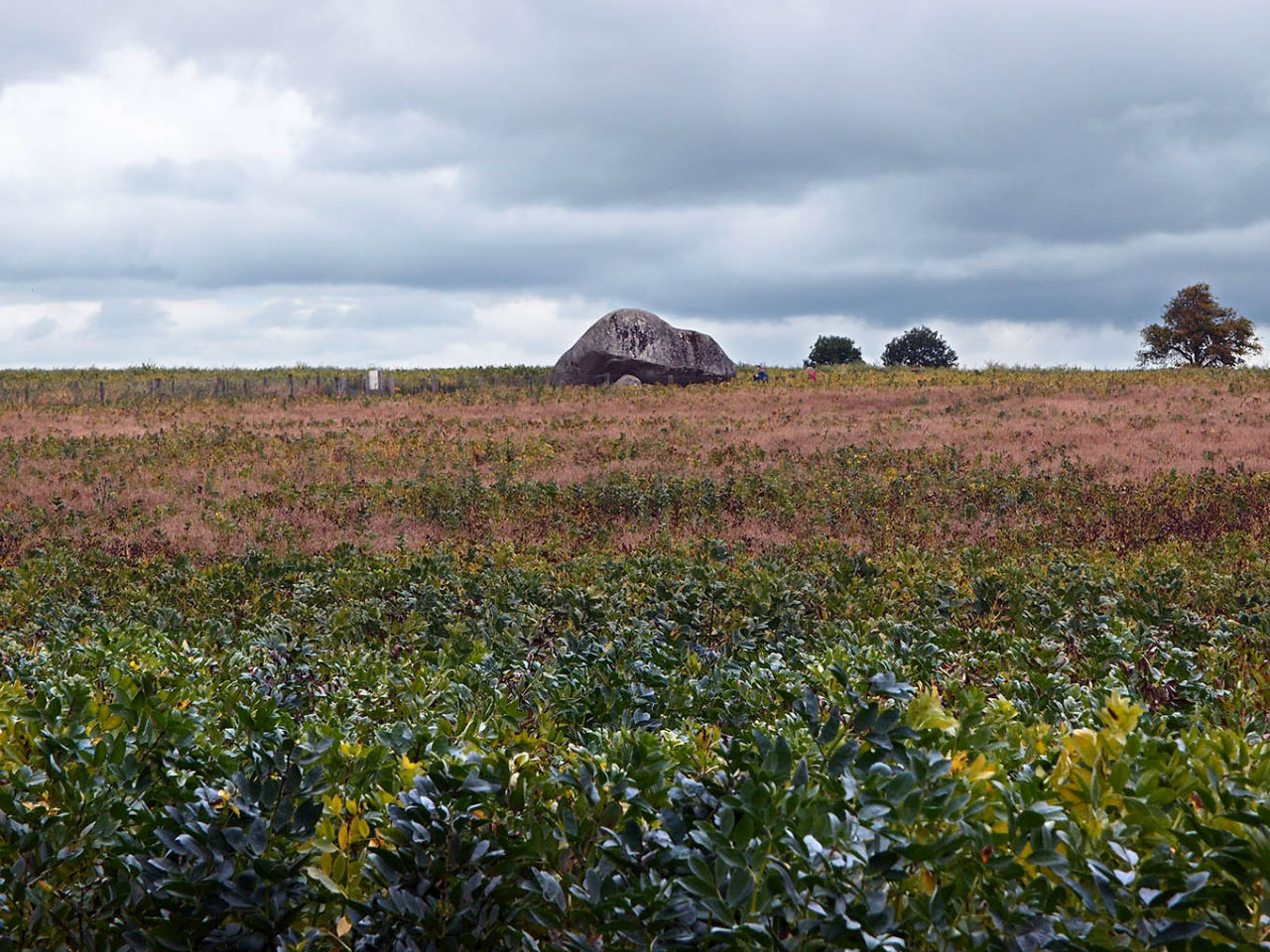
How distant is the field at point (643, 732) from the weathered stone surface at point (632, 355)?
81.0 feet

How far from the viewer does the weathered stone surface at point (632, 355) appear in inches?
1556

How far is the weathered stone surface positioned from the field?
2469cm

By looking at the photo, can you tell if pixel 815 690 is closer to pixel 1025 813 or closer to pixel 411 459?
pixel 1025 813

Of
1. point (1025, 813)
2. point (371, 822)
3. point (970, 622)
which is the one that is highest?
point (1025, 813)

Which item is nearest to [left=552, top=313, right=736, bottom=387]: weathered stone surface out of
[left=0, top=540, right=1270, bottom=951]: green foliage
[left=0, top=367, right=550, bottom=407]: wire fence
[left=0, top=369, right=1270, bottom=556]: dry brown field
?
[left=0, top=367, right=550, bottom=407]: wire fence

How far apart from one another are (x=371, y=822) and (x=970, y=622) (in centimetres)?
579

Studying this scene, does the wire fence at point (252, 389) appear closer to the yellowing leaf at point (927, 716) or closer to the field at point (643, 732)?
the field at point (643, 732)

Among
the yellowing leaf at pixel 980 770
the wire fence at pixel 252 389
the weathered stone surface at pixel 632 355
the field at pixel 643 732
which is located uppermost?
the weathered stone surface at pixel 632 355

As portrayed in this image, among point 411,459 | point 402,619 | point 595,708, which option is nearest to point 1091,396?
point 411,459

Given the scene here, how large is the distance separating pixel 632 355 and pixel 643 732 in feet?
121

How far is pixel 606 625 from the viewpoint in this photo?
6.55 meters

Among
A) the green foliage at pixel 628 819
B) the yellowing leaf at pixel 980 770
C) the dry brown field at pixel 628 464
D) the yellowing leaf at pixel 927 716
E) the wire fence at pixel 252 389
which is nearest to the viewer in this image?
the green foliage at pixel 628 819

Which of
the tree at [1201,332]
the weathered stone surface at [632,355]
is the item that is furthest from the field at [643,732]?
the tree at [1201,332]

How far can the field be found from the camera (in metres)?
2.21
